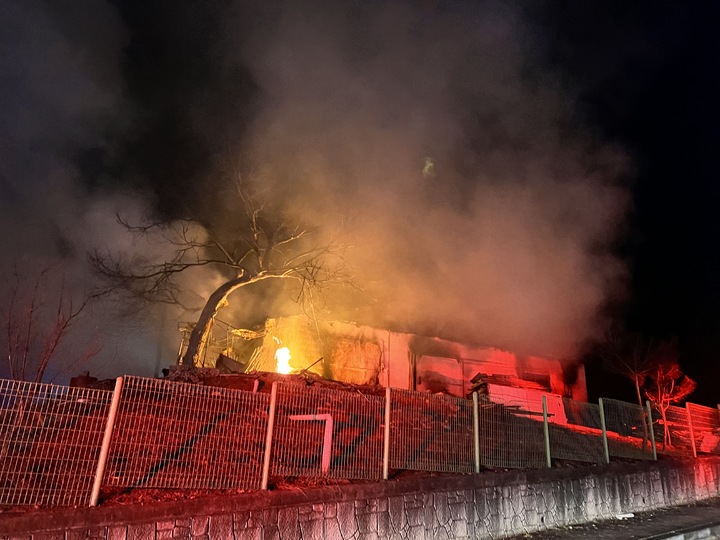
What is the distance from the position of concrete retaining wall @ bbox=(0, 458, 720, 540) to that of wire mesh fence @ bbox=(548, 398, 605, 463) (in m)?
0.45

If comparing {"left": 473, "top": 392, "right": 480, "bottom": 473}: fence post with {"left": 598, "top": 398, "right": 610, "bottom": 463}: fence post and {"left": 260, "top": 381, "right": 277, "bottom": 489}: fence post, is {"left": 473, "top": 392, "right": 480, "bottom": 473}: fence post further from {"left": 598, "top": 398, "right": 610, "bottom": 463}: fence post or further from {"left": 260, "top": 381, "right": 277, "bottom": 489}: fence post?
{"left": 598, "top": 398, "right": 610, "bottom": 463}: fence post

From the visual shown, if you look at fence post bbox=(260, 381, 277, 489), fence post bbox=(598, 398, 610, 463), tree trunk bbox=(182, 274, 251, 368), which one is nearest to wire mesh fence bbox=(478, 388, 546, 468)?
fence post bbox=(598, 398, 610, 463)

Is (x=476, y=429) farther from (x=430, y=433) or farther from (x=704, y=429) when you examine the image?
(x=704, y=429)

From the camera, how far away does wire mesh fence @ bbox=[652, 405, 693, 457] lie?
11953 mm

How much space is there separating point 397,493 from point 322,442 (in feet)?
3.94

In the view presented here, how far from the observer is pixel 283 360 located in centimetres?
1717

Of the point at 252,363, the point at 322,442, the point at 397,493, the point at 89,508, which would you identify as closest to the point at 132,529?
the point at 89,508

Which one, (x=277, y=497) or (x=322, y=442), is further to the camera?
(x=322, y=442)

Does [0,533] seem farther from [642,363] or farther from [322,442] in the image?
[642,363]

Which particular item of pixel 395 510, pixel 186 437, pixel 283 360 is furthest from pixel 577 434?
pixel 283 360

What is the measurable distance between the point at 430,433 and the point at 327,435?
1903mm

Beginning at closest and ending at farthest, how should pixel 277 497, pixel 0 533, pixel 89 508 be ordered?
pixel 0 533 < pixel 89 508 < pixel 277 497

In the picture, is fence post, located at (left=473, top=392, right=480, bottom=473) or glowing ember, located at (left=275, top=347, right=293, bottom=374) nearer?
fence post, located at (left=473, top=392, right=480, bottom=473)

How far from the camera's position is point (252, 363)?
17969mm
